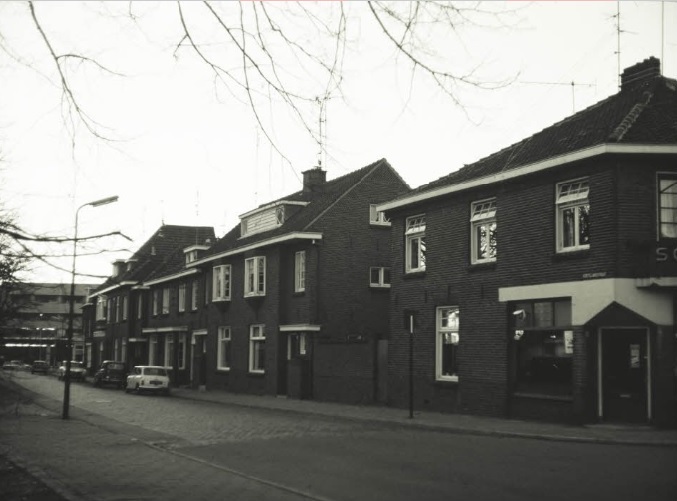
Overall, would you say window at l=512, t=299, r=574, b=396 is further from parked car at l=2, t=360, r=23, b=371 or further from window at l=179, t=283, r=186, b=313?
window at l=179, t=283, r=186, b=313

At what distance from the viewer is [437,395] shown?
25062mm

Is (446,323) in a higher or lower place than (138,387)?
higher

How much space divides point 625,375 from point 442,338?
22.6ft

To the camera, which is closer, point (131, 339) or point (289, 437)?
point (289, 437)

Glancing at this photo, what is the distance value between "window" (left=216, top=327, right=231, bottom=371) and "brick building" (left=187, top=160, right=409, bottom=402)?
1.44 m

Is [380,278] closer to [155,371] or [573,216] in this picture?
[155,371]

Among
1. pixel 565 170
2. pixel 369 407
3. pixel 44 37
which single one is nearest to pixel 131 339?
pixel 369 407

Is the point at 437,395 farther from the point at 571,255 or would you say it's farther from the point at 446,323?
the point at 571,255

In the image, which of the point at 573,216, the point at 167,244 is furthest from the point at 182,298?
the point at 573,216

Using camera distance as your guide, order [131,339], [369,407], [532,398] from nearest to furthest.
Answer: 1. [532,398]
2. [369,407]
3. [131,339]

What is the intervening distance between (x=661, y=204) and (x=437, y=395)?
9105 millimetres

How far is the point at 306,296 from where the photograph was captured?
114ft

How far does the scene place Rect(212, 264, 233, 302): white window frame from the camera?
4250cm

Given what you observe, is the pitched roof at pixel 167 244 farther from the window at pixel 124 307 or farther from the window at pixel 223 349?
the window at pixel 223 349
